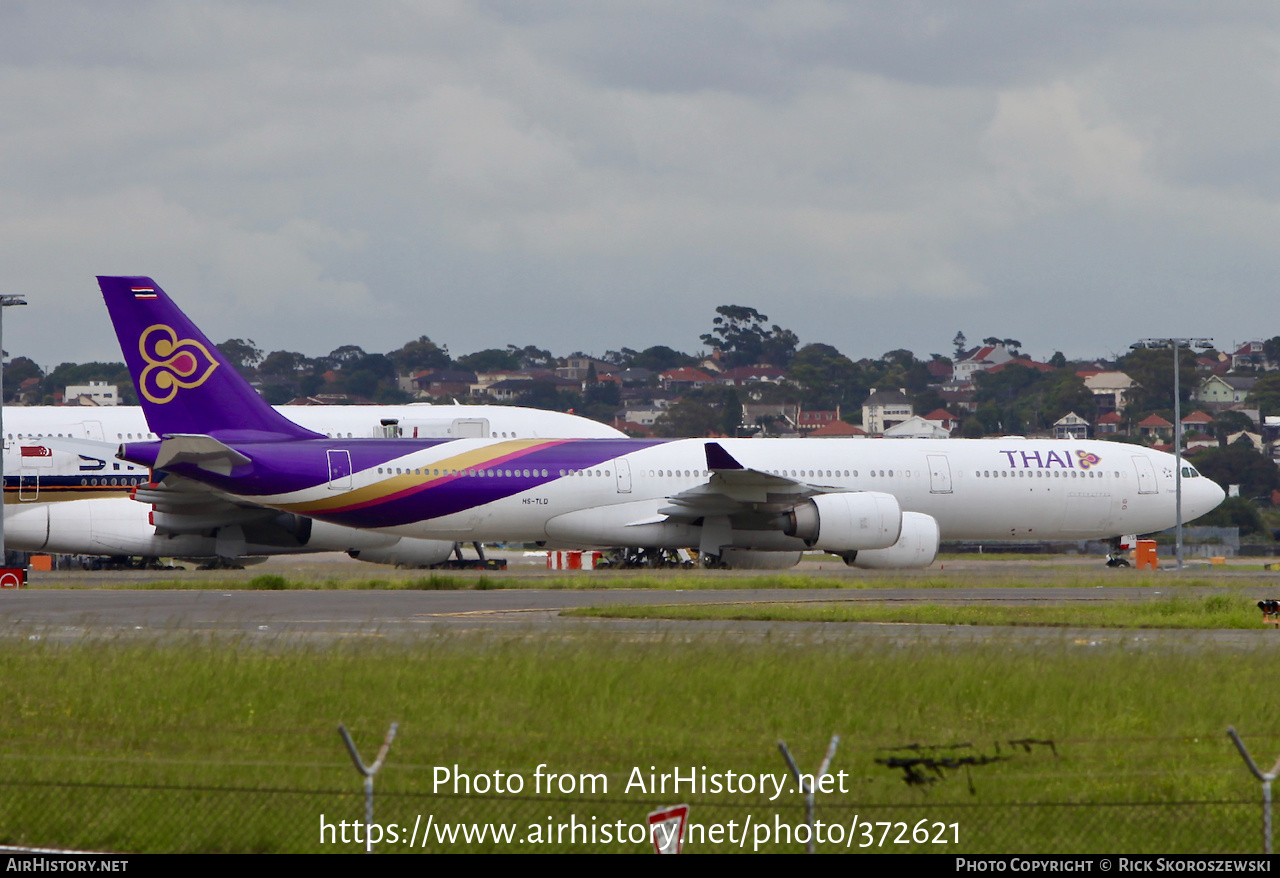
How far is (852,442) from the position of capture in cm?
4325

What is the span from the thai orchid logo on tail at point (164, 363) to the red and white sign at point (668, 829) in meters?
31.0

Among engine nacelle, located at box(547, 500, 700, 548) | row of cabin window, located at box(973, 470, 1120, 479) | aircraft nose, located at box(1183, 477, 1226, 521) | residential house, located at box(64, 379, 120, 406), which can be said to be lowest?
engine nacelle, located at box(547, 500, 700, 548)

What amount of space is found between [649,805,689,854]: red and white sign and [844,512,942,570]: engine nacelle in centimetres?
3132

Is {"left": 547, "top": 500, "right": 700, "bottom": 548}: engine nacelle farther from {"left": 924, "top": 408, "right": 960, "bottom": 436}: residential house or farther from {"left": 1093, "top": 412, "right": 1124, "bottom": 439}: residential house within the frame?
{"left": 1093, "top": 412, "right": 1124, "bottom": 439}: residential house

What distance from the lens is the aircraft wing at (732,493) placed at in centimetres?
3825

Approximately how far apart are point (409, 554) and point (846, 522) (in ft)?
42.8

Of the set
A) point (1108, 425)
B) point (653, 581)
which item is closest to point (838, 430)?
point (1108, 425)

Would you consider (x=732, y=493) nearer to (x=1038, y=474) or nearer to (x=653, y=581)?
(x=653, y=581)

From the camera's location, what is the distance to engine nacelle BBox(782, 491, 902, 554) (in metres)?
38.1

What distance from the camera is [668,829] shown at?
8.49 meters

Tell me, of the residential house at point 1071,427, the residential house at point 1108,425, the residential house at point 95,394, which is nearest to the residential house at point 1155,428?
the residential house at point 1071,427

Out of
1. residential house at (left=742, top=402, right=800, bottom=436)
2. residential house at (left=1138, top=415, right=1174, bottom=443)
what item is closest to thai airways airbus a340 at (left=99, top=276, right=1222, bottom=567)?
residential house at (left=1138, top=415, right=1174, bottom=443)

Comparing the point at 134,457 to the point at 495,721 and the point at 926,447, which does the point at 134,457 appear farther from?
the point at 495,721

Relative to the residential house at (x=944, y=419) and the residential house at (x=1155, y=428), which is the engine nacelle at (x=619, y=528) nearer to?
the residential house at (x=1155, y=428)
